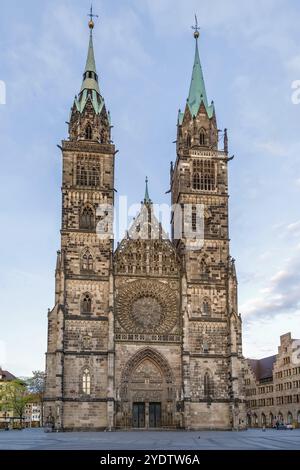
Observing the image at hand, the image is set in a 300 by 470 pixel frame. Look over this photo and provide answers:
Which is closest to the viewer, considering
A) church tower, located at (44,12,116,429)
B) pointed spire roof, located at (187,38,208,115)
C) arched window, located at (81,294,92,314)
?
church tower, located at (44,12,116,429)

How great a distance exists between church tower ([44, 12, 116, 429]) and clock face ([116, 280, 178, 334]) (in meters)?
1.75

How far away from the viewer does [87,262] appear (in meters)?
57.3

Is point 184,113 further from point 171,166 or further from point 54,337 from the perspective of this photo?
point 54,337

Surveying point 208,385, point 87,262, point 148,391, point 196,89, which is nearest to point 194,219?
point 87,262

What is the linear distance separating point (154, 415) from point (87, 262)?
1519 centimetres

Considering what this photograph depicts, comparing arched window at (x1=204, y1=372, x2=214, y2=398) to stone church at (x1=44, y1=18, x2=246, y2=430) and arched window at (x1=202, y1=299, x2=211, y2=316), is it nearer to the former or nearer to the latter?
stone church at (x1=44, y1=18, x2=246, y2=430)

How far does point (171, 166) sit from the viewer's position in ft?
226

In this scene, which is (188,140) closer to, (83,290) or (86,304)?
Result: (83,290)

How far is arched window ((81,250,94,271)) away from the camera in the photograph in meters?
57.1

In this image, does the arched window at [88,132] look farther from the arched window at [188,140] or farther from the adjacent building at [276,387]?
the adjacent building at [276,387]

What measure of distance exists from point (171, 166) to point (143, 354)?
23135 millimetres

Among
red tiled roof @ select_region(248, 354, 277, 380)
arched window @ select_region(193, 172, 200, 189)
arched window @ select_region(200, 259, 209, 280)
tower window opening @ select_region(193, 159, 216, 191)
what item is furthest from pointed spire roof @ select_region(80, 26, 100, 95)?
red tiled roof @ select_region(248, 354, 277, 380)

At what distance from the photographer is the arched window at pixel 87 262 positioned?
187 ft
